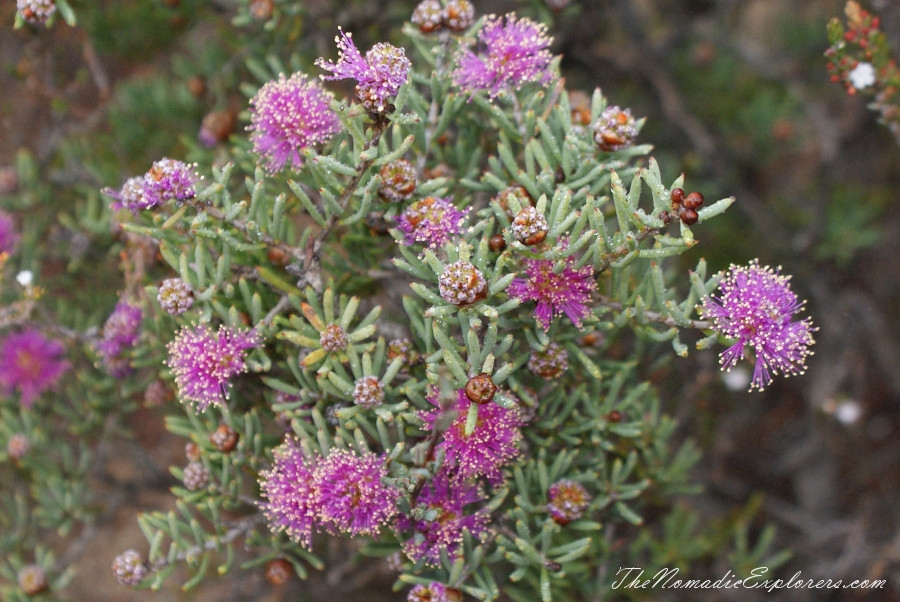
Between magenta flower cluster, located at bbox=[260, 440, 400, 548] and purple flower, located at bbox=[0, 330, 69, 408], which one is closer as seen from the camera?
magenta flower cluster, located at bbox=[260, 440, 400, 548]

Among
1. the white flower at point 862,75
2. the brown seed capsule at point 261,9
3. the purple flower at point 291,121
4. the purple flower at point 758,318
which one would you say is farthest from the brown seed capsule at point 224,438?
the white flower at point 862,75

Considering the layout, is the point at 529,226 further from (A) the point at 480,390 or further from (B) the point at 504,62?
(B) the point at 504,62

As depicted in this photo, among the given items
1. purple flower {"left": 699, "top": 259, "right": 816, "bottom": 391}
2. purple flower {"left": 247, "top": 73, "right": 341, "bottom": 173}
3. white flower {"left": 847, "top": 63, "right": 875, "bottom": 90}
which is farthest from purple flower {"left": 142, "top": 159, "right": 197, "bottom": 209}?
white flower {"left": 847, "top": 63, "right": 875, "bottom": 90}

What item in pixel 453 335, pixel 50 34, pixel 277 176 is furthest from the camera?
pixel 50 34

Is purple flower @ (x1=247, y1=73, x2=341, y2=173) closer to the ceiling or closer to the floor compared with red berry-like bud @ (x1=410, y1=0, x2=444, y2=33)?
closer to the floor

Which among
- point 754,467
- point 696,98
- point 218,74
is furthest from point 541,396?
point 696,98

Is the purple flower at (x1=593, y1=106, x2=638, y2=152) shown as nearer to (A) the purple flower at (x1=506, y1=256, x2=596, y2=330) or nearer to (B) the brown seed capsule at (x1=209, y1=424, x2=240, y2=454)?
(A) the purple flower at (x1=506, y1=256, x2=596, y2=330)

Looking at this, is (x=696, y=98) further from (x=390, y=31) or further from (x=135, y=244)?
(x=135, y=244)
